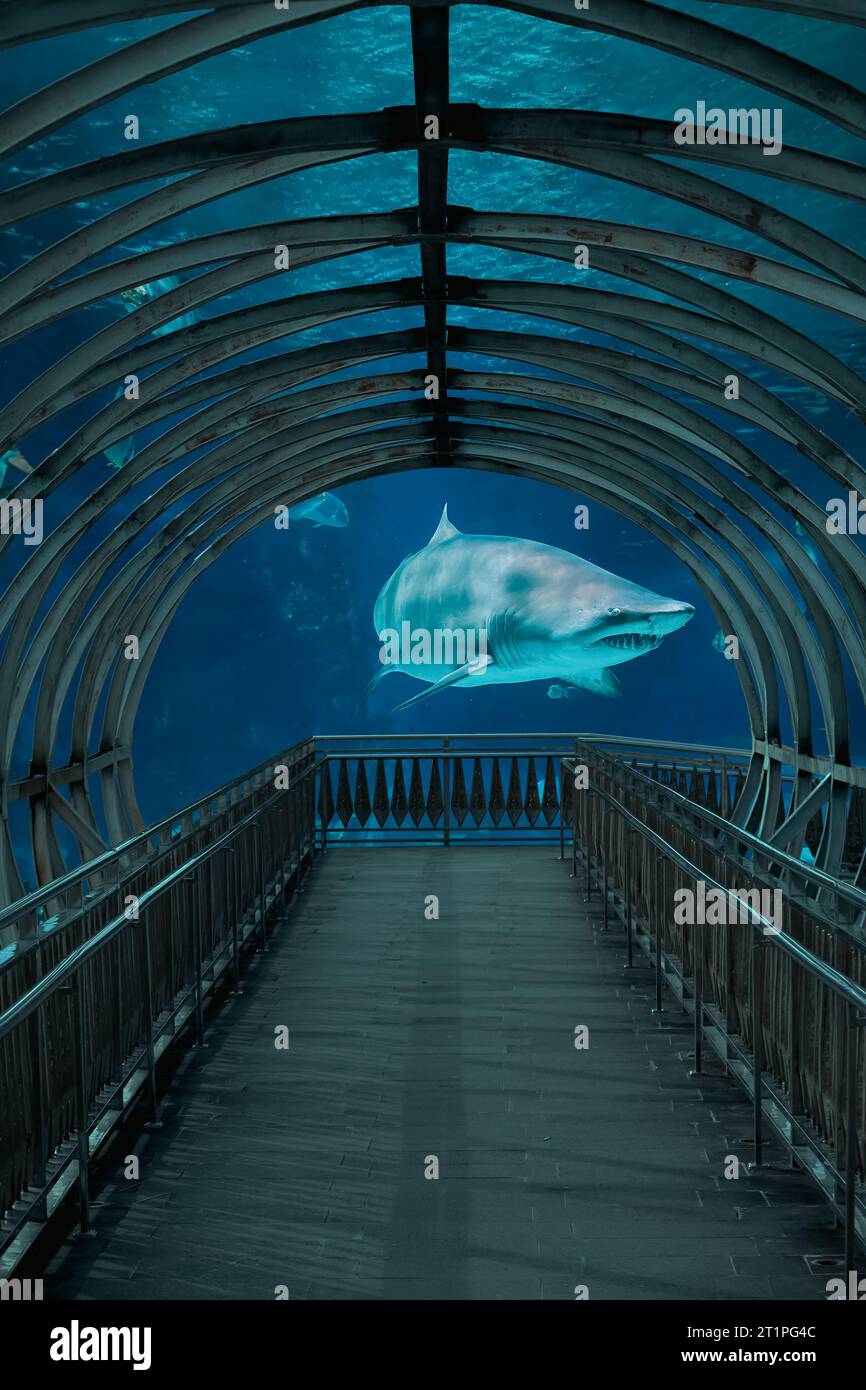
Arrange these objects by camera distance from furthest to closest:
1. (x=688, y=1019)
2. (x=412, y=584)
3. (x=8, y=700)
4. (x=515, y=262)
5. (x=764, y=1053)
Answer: (x=412, y=584), (x=515, y=262), (x=8, y=700), (x=688, y=1019), (x=764, y=1053)

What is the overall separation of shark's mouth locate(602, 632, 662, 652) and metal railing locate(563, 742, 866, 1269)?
2687 cm

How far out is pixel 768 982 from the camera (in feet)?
19.2

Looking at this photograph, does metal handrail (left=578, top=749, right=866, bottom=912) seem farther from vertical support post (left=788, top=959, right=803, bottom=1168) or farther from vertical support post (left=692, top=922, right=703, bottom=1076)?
vertical support post (left=692, top=922, right=703, bottom=1076)

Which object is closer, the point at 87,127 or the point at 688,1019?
the point at 688,1019

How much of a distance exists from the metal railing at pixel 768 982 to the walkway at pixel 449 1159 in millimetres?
335

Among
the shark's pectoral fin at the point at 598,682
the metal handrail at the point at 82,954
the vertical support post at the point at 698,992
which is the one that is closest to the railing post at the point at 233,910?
the metal handrail at the point at 82,954

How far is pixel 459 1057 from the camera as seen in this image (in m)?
7.53

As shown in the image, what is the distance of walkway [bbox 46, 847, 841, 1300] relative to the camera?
187 inches

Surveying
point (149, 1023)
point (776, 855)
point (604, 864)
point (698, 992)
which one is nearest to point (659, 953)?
point (698, 992)

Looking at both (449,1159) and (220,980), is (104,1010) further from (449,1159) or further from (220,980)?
(220,980)

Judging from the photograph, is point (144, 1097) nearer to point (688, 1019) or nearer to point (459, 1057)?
point (459, 1057)

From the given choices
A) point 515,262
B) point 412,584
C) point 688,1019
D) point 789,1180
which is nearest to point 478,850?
point 688,1019

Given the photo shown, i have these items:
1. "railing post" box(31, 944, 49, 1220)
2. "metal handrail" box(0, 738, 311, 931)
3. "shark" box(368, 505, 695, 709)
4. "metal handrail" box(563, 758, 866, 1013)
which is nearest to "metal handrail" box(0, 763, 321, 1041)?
"railing post" box(31, 944, 49, 1220)
